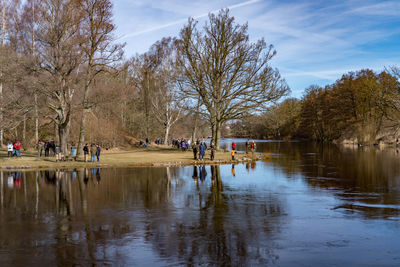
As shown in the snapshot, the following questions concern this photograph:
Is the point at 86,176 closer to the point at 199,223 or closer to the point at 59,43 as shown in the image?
the point at 59,43

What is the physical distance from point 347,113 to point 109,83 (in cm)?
6835

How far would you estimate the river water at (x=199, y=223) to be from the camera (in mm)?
9266

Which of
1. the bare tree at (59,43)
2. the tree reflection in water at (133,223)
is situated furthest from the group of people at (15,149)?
the tree reflection in water at (133,223)

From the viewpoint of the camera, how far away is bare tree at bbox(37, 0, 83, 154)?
99.5 feet

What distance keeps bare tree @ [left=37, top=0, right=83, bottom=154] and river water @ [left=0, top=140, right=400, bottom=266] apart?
11.6 metres

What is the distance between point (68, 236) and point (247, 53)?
38093mm

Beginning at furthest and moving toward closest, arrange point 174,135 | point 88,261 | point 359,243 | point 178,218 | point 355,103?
point 355,103, point 174,135, point 178,218, point 359,243, point 88,261

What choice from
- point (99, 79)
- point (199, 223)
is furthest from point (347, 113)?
point (199, 223)

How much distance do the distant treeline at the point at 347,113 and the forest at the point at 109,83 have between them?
0.42 metres

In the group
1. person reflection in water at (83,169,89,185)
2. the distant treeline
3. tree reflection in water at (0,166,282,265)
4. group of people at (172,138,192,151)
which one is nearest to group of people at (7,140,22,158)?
person reflection in water at (83,169,89,185)

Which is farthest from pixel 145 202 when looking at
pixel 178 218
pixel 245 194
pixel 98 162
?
pixel 98 162

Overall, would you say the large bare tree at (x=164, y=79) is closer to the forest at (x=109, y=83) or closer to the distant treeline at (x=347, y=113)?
the forest at (x=109, y=83)

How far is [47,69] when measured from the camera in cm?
3097

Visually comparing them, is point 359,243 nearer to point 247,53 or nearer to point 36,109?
point 36,109
